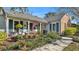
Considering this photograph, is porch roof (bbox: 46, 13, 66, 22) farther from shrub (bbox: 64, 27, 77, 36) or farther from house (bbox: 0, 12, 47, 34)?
shrub (bbox: 64, 27, 77, 36)

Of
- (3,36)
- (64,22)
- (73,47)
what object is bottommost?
(73,47)

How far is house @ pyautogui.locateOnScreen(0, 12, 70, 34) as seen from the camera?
22.3ft

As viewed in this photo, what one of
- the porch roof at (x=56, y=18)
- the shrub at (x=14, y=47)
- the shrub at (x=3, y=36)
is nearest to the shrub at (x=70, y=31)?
the porch roof at (x=56, y=18)

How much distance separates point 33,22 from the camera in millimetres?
6902

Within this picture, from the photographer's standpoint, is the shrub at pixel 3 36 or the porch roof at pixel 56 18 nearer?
the shrub at pixel 3 36

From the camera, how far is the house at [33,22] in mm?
6785

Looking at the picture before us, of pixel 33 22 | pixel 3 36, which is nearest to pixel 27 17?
pixel 33 22

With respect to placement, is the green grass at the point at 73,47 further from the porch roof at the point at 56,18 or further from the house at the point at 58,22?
the porch roof at the point at 56,18

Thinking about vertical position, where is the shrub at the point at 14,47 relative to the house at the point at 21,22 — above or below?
below

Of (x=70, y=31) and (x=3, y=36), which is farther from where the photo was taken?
(x=70, y=31)

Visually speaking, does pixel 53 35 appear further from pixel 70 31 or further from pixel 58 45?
pixel 70 31

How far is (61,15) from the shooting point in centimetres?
688
